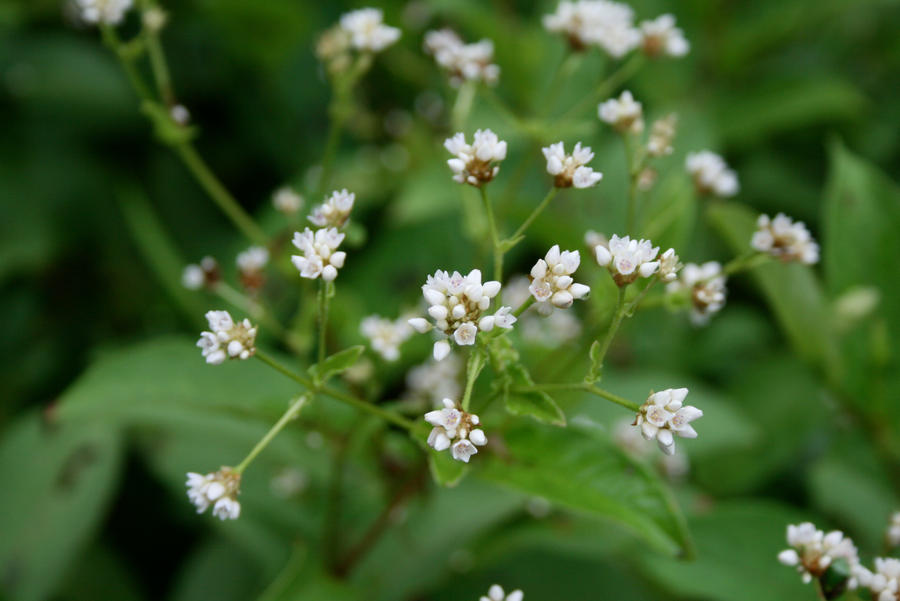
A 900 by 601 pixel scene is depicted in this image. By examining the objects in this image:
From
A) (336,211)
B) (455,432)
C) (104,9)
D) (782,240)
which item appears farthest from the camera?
(104,9)

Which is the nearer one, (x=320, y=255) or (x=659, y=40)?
(x=320, y=255)

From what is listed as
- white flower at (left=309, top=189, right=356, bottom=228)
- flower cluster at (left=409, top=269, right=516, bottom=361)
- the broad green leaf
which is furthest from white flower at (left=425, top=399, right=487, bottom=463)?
the broad green leaf

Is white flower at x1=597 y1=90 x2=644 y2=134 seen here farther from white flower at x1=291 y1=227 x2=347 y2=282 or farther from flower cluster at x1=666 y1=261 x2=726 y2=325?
white flower at x1=291 y1=227 x2=347 y2=282

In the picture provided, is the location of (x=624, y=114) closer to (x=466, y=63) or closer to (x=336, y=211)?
(x=466, y=63)

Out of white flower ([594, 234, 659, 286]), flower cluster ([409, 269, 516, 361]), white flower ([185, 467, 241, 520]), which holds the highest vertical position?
white flower ([594, 234, 659, 286])

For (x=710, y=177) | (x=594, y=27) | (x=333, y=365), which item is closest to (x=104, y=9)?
(x=333, y=365)

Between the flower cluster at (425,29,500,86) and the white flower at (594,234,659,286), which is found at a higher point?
the flower cluster at (425,29,500,86)

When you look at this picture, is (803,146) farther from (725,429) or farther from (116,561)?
(116,561)
